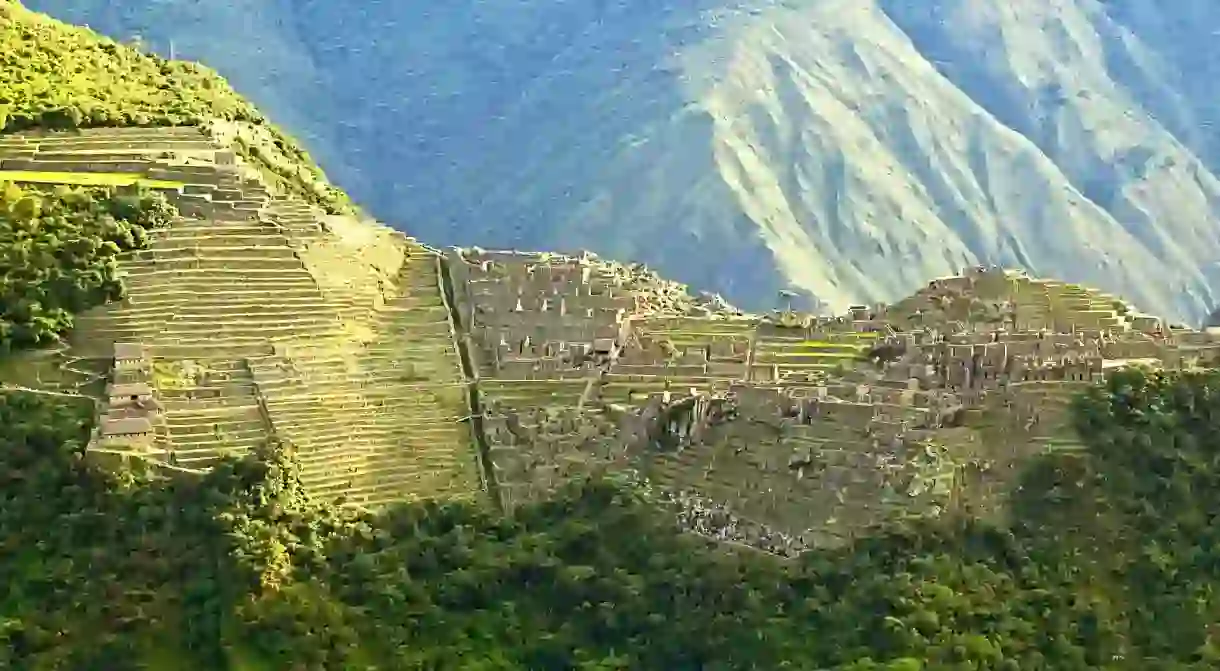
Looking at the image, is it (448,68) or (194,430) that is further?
(448,68)

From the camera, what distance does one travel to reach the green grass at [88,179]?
1214 inches

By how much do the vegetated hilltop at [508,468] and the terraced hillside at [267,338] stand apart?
0.06 meters

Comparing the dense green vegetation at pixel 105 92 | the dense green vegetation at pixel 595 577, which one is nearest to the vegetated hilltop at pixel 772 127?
the dense green vegetation at pixel 105 92

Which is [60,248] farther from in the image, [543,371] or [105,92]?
[543,371]

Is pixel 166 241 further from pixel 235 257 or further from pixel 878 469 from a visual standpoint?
pixel 878 469

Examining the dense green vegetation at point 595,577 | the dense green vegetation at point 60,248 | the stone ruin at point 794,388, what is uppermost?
the dense green vegetation at point 60,248

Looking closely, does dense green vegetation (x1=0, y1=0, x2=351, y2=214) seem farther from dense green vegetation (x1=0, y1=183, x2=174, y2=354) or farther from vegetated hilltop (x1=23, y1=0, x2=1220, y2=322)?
vegetated hilltop (x1=23, y1=0, x2=1220, y2=322)

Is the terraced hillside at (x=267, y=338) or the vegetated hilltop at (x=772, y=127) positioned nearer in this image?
the terraced hillside at (x=267, y=338)

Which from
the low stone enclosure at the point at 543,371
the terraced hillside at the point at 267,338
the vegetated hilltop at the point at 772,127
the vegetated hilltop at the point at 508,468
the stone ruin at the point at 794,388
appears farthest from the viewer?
the vegetated hilltop at the point at 772,127

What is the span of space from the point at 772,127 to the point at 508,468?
39.2 m

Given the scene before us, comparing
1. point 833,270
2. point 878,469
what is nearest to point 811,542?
point 878,469

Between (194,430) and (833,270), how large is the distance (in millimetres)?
35852

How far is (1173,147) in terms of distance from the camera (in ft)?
234

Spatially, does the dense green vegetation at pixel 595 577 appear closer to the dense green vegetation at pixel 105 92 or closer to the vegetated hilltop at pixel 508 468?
the vegetated hilltop at pixel 508 468
